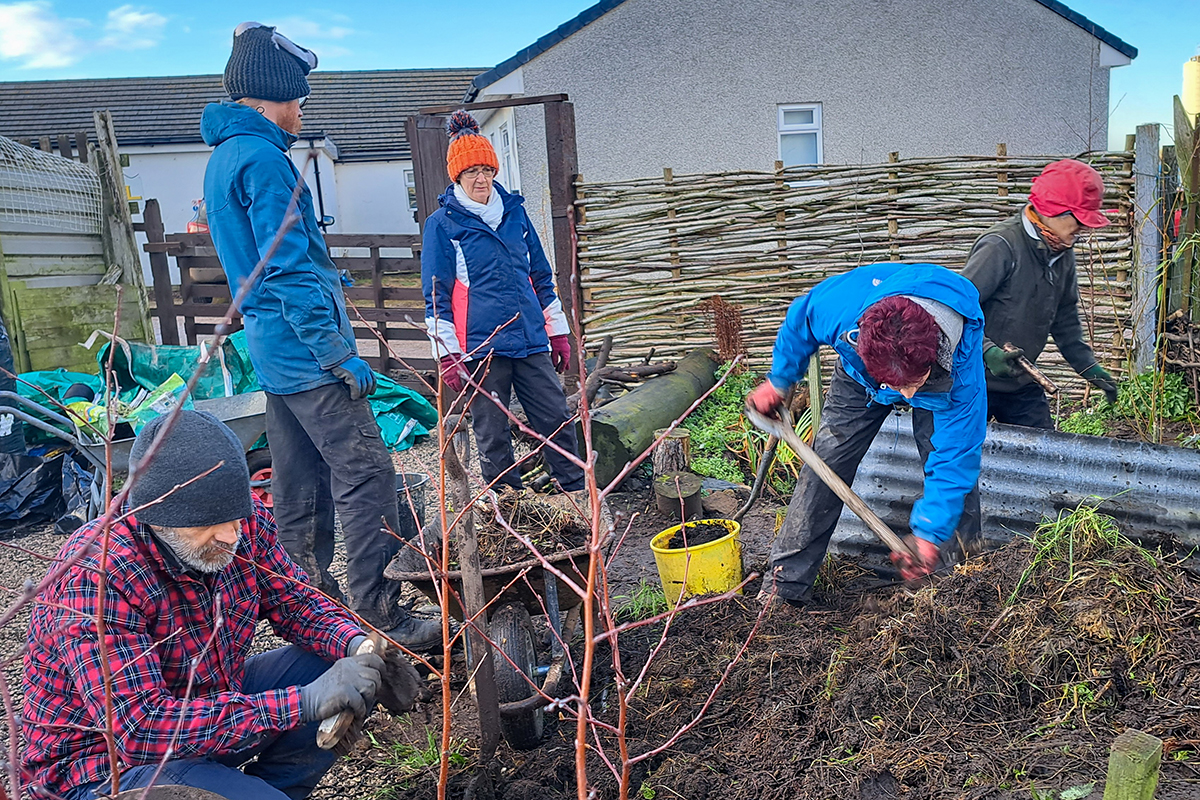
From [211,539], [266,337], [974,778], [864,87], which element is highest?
[864,87]

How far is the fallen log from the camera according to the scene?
19.6 feet

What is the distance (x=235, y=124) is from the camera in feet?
11.7

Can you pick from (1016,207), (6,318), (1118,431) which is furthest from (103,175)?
(1118,431)

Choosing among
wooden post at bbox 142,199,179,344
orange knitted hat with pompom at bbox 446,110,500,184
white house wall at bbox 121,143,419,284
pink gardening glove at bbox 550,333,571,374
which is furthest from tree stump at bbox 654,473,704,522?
white house wall at bbox 121,143,419,284

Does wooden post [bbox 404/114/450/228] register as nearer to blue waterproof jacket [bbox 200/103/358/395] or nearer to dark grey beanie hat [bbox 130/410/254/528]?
blue waterproof jacket [bbox 200/103/358/395]

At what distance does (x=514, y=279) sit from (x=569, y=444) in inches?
40.4

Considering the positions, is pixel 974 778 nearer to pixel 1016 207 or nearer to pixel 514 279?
pixel 514 279

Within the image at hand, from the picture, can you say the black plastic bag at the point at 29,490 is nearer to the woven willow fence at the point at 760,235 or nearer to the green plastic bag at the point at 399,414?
the green plastic bag at the point at 399,414

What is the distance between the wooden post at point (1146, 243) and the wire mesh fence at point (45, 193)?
9.12m

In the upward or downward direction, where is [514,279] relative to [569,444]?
upward

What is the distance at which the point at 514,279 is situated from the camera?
4879 mm

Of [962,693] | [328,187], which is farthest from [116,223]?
[328,187]

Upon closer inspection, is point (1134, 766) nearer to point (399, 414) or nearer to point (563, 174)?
point (399, 414)

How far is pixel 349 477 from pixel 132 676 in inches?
64.3
